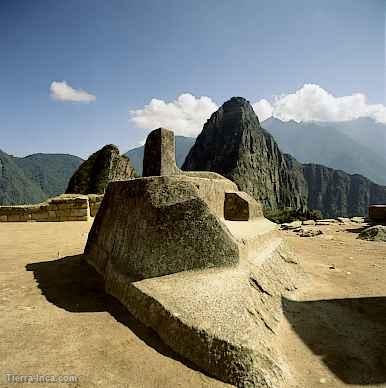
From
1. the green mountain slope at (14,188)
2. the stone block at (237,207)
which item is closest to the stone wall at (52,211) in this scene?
the stone block at (237,207)

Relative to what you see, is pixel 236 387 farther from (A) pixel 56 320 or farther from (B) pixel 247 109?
(B) pixel 247 109

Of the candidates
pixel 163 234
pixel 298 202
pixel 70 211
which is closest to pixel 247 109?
pixel 298 202

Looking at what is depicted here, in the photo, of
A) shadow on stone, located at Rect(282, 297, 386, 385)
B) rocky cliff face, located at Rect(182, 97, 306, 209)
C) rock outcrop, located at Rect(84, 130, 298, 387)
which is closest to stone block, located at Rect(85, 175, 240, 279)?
rock outcrop, located at Rect(84, 130, 298, 387)

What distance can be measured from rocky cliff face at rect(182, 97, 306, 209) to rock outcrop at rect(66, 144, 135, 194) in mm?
56957

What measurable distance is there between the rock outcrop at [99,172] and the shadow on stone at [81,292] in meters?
9.66

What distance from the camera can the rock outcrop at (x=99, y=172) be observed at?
14.6 meters

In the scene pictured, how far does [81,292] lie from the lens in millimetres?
3787

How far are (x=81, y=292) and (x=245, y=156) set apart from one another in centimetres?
7543

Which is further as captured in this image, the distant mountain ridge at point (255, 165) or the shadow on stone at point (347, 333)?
the distant mountain ridge at point (255, 165)

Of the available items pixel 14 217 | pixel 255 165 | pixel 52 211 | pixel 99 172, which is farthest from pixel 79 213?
pixel 255 165

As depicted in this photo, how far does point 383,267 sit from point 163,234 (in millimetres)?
4680

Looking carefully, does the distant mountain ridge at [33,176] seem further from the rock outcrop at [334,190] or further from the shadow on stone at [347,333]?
the rock outcrop at [334,190]

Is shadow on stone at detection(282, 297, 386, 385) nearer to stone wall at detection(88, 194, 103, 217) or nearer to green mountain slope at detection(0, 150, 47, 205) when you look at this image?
stone wall at detection(88, 194, 103, 217)

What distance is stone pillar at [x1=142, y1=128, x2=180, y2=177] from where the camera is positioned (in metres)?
4.69
